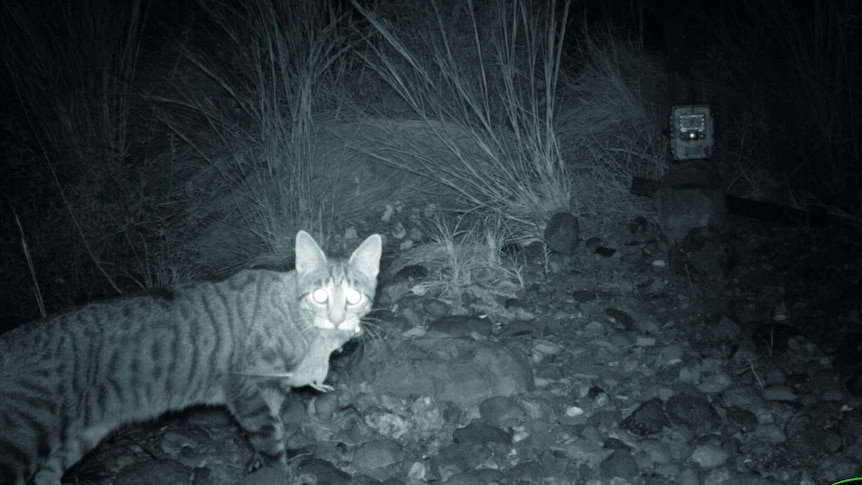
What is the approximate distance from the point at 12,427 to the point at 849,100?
528cm

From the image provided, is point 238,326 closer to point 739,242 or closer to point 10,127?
point 10,127

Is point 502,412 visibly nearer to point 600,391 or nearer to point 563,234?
point 600,391

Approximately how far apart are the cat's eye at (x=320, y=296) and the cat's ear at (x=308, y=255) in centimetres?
17

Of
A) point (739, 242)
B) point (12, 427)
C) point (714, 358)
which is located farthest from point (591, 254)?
point (12, 427)

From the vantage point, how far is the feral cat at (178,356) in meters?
2.99

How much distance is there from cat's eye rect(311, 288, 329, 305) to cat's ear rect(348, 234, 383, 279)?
0.27 meters

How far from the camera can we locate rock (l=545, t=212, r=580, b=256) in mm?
4816

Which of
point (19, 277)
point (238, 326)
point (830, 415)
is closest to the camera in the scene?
point (830, 415)

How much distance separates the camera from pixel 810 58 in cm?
530

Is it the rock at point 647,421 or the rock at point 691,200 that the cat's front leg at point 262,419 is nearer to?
the rock at point 647,421

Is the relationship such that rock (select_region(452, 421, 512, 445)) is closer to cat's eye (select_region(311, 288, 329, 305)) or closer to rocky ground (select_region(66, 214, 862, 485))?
rocky ground (select_region(66, 214, 862, 485))

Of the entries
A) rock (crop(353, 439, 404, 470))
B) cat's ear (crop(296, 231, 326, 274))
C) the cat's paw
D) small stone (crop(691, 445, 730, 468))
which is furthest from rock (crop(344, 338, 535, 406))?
small stone (crop(691, 445, 730, 468))

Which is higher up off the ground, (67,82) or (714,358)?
(67,82)

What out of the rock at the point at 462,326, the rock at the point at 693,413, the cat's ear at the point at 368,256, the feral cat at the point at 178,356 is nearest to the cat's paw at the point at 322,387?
the feral cat at the point at 178,356
